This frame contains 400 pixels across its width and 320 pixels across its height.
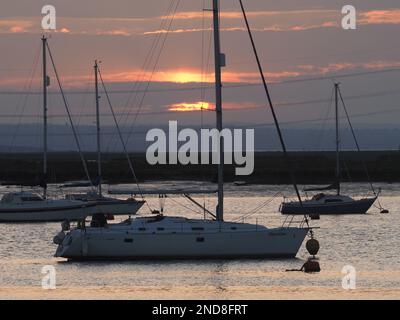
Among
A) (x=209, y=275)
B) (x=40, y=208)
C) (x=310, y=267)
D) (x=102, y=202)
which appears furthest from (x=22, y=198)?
(x=310, y=267)

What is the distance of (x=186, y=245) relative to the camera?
47.2 m

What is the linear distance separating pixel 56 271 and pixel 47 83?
98.8 ft

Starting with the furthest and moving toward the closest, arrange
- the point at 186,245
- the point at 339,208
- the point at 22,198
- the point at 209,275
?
the point at 339,208 < the point at 22,198 < the point at 186,245 < the point at 209,275

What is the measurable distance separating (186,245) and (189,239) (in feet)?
1.08

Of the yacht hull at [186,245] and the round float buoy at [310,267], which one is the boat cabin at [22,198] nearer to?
the yacht hull at [186,245]

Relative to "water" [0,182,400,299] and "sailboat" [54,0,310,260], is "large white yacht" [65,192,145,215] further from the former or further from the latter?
"sailboat" [54,0,310,260]

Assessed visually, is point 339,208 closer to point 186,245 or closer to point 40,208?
point 40,208

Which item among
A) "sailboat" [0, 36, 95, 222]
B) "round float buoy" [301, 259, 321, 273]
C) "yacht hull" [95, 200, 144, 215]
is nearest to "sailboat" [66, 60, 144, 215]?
"yacht hull" [95, 200, 144, 215]

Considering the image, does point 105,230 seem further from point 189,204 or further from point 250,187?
point 250,187

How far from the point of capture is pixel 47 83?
74.4 meters

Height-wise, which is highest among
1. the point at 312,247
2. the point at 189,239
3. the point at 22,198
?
the point at 22,198

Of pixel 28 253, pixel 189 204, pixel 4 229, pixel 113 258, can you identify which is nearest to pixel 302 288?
pixel 113 258

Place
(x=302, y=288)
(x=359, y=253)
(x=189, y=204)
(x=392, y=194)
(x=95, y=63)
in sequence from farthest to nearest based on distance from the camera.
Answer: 1. (x=392, y=194)
2. (x=189, y=204)
3. (x=95, y=63)
4. (x=359, y=253)
5. (x=302, y=288)

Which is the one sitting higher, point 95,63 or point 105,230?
point 95,63
